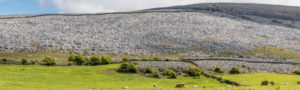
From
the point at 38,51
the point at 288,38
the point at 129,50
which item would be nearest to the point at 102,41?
the point at 129,50

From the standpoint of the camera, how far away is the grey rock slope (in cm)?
5475

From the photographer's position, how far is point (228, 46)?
59.0 m

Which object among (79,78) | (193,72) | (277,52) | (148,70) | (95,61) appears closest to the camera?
(79,78)

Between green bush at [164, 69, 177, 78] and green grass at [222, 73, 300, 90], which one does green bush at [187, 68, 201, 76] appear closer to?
green bush at [164, 69, 177, 78]

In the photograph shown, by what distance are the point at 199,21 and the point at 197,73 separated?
139 feet

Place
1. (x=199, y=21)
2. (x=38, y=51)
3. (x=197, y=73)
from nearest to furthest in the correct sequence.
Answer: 1. (x=197, y=73)
2. (x=38, y=51)
3. (x=199, y=21)

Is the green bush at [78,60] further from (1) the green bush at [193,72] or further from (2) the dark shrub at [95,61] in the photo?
(1) the green bush at [193,72]

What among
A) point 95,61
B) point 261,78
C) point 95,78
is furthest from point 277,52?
point 95,78

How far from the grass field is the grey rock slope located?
13.8 meters

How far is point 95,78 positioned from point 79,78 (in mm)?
1875

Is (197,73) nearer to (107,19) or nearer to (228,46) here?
(228,46)

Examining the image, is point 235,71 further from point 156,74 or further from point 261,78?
point 156,74

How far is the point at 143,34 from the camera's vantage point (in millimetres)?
65938

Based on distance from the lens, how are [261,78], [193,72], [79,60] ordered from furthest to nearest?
1. [79,60]
2. [193,72]
3. [261,78]
